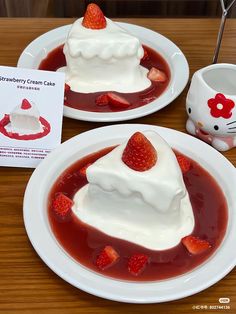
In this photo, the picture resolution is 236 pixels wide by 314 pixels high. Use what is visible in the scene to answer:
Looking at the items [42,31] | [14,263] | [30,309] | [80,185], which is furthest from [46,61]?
[30,309]

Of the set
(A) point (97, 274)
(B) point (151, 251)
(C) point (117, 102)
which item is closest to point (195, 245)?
(B) point (151, 251)

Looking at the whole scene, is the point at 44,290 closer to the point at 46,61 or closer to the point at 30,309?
the point at 30,309

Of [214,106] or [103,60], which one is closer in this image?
[214,106]

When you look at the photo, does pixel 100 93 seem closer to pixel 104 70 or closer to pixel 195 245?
pixel 104 70

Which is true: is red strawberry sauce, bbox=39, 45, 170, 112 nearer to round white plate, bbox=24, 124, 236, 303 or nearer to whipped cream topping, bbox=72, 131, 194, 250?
round white plate, bbox=24, 124, 236, 303

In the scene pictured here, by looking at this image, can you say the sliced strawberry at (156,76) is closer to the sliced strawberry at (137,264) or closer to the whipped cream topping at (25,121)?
the whipped cream topping at (25,121)

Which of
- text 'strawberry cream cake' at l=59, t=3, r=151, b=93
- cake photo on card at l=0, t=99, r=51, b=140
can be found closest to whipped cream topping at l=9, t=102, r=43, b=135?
cake photo on card at l=0, t=99, r=51, b=140

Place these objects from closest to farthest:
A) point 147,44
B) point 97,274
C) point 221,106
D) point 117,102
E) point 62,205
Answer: point 97,274 < point 62,205 < point 221,106 < point 117,102 < point 147,44
